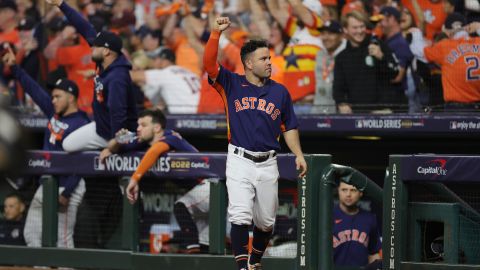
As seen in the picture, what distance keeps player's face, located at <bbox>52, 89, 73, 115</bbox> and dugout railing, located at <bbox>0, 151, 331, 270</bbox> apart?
71cm

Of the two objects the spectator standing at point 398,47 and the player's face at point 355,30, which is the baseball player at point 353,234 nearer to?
the spectator standing at point 398,47

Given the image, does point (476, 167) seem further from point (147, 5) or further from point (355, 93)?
point (147, 5)

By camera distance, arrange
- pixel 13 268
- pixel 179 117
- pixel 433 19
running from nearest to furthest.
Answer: pixel 13 268, pixel 433 19, pixel 179 117

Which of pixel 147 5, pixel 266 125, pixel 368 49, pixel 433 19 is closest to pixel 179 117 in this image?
pixel 147 5

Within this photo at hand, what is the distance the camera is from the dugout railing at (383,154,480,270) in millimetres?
6121

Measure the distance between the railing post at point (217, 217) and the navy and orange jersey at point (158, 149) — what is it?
0.55m

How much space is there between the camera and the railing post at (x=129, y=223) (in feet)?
24.1

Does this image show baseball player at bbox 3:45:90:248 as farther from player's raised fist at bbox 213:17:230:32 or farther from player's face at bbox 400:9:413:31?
player's face at bbox 400:9:413:31

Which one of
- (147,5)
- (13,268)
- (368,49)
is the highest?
(147,5)

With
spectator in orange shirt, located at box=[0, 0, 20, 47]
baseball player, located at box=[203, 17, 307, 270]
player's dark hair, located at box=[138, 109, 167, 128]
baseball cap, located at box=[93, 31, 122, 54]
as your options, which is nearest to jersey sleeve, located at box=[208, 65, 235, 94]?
baseball player, located at box=[203, 17, 307, 270]

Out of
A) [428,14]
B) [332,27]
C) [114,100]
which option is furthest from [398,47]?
[114,100]

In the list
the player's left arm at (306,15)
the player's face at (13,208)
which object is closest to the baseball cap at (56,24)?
the player's left arm at (306,15)

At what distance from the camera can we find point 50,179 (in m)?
7.66

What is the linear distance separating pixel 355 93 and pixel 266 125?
2.94 m
